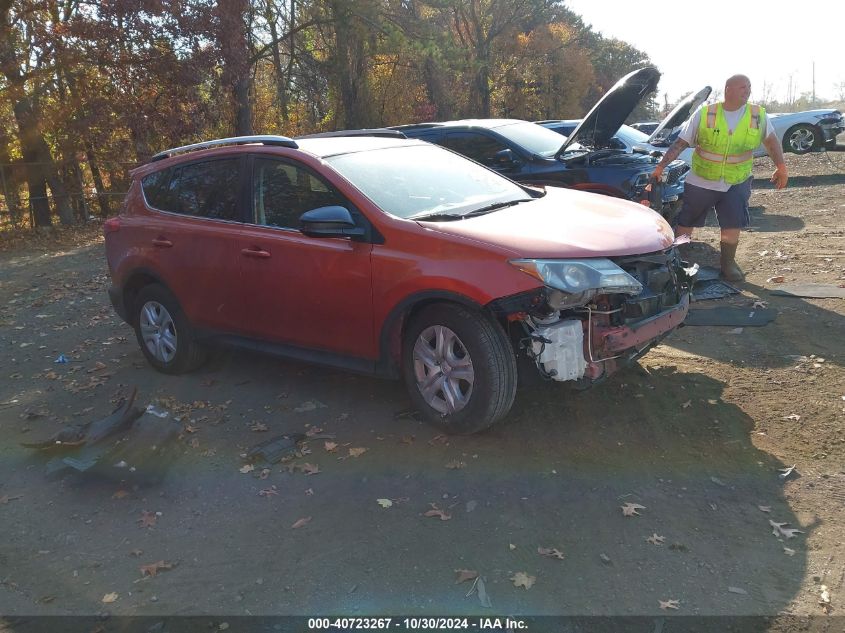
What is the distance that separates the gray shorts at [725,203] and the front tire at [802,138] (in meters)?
12.8

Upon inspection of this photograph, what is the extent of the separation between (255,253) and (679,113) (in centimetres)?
782

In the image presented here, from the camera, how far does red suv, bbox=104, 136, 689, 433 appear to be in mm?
4027

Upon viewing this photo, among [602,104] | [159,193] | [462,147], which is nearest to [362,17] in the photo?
[462,147]

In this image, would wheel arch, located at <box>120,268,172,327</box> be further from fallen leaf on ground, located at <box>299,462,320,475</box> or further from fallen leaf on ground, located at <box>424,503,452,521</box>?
fallen leaf on ground, located at <box>424,503,452,521</box>

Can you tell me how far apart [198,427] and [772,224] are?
28.9 ft

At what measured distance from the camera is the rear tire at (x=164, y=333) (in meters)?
5.84

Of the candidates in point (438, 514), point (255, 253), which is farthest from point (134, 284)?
point (438, 514)

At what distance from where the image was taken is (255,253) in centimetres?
510

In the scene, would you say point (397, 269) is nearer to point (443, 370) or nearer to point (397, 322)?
point (397, 322)

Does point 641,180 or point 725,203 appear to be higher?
point 641,180

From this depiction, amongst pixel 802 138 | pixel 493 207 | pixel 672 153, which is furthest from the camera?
pixel 802 138

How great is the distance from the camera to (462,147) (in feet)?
30.6

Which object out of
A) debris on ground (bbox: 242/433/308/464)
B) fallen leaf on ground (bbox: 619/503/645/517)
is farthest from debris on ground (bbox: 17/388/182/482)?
fallen leaf on ground (bbox: 619/503/645/517)

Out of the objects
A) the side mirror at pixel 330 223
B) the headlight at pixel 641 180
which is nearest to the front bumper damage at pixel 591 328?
the side mirror at pixel 330 223
